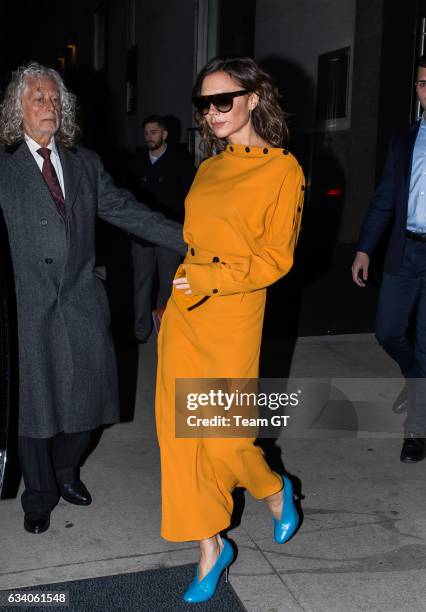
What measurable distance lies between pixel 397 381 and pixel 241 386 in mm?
3060

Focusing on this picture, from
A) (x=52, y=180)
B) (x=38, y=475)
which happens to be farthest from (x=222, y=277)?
(x=38, y=475)

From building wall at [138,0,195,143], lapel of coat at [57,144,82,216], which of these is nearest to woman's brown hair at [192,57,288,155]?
lapel of coat at [57,144,82,216]

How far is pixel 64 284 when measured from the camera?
3.24 m

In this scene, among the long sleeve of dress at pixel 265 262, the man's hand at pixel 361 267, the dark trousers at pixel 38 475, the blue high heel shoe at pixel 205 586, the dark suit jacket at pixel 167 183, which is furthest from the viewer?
the dark suit jacket at pixel 167 183

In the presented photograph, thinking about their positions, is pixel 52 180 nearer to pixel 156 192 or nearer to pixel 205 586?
pixel 205 586

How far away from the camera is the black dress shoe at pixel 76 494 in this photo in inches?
142

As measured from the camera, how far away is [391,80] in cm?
691

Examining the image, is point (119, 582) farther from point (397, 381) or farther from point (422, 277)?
point (397, 381)

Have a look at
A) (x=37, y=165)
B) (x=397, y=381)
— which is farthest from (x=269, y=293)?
(x=37, y=165)

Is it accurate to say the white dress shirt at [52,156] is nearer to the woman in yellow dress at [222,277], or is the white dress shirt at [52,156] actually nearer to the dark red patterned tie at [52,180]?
the dark red patterned tie at [52,180]

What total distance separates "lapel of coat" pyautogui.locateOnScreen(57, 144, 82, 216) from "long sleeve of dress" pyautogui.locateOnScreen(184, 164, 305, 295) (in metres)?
0.77

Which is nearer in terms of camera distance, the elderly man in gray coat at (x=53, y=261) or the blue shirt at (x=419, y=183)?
the elderly man in gray coat at (x=53, y=261)

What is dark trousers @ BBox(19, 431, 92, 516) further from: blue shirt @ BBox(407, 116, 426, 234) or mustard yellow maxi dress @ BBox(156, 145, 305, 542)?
blue shirt @ BBox(407, 116, 426, 234)

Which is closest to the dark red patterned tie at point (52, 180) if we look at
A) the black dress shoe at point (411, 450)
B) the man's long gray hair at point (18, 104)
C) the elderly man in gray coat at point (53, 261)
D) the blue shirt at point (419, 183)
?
the elderly man in gray coat at point (53, 261)
